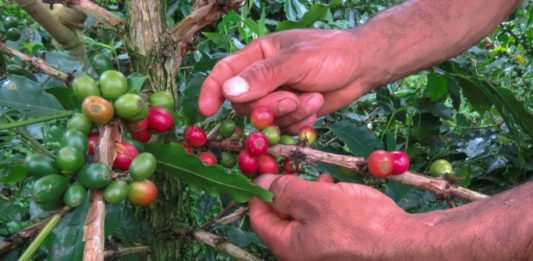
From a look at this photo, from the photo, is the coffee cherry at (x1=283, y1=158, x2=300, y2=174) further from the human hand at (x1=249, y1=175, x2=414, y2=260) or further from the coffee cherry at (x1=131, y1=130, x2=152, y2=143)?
the coffee cherry at (x1=131, y1=130, x2=152, y2=143)

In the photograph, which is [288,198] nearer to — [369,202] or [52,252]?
[369,202]

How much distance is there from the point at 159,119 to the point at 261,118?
1.04 ft

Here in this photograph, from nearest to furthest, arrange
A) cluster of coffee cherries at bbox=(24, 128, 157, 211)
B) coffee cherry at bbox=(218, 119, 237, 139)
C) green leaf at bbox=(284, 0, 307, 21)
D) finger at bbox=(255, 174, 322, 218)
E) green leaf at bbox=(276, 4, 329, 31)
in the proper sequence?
cluster of coffee cherries at bbox=(24, 128, 157, 211) < finger at bbox=(255, 174, 322, 218) < coffee cherry at bbox=(218, 119, 237, 139) < green leaf at bbox=(276, 4, 329, 31) < green leaf at bbox=(284, 0, 307, 21)

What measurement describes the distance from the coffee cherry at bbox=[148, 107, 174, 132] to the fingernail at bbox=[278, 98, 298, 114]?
15.8 inches

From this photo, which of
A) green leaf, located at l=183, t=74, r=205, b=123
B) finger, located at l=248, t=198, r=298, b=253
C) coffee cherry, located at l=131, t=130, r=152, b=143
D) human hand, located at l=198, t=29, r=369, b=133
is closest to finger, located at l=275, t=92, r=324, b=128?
human hand, located at l=198, t=29, r=369, b=133

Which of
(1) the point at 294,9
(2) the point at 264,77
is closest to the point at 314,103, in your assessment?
(2) the point at 264,77

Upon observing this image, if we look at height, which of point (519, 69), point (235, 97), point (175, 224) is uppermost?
point (235, 97)

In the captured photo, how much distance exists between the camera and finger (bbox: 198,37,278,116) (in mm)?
1505

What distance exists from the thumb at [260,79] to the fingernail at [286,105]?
0.16 feet

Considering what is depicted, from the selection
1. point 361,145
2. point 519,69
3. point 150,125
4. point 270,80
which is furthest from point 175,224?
point 519,69

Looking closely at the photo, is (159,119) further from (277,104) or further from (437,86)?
(437,86)

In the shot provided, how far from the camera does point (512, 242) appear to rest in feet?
3.42

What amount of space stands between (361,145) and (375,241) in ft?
2.02

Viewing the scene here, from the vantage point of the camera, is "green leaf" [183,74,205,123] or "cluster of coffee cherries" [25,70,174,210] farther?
"green leaf" [183,74,205,123]
